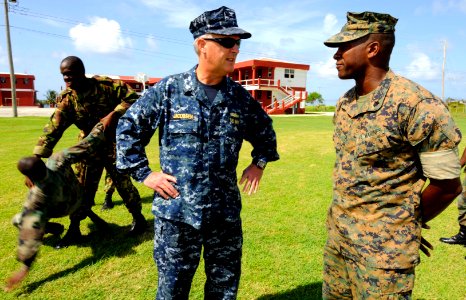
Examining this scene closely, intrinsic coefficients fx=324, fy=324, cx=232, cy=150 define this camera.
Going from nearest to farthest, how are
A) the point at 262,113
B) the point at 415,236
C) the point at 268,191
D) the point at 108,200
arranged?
the point at 415,236, the point at 262,113, the point at 108,200, the point at 268,191

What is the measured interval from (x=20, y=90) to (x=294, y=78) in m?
44.8

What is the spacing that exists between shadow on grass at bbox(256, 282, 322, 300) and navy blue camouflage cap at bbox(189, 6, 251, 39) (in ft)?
8.19

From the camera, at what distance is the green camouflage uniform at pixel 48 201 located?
2326 millimetres

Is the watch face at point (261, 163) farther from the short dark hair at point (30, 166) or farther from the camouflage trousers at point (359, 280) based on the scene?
the short dark hair at point (30, 166)

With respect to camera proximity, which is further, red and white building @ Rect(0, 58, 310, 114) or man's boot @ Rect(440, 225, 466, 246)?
red and white building @ Rect(0, 58, 310, 114)

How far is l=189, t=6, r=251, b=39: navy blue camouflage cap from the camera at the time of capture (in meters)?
2.22

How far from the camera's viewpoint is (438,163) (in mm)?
1790

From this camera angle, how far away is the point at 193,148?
90.3 inches

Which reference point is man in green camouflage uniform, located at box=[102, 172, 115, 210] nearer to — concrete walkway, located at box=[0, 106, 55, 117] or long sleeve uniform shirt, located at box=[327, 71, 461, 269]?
long sleeve uniform shirt, located at box=[327, 71, 461, 269]

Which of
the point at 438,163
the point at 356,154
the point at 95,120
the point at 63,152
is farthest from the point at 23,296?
the point at 438,163

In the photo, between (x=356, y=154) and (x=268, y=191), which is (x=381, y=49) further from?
(x=268, y=191)

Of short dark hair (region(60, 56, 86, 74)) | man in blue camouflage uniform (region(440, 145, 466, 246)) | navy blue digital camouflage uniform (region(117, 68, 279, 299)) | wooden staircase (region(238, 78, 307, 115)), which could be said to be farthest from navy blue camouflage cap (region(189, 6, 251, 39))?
wooden staircase (region(238, 78, 307, 115))

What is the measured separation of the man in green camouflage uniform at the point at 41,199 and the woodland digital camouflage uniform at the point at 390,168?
2.19 m

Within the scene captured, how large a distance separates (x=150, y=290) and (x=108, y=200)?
2829 millimetres
